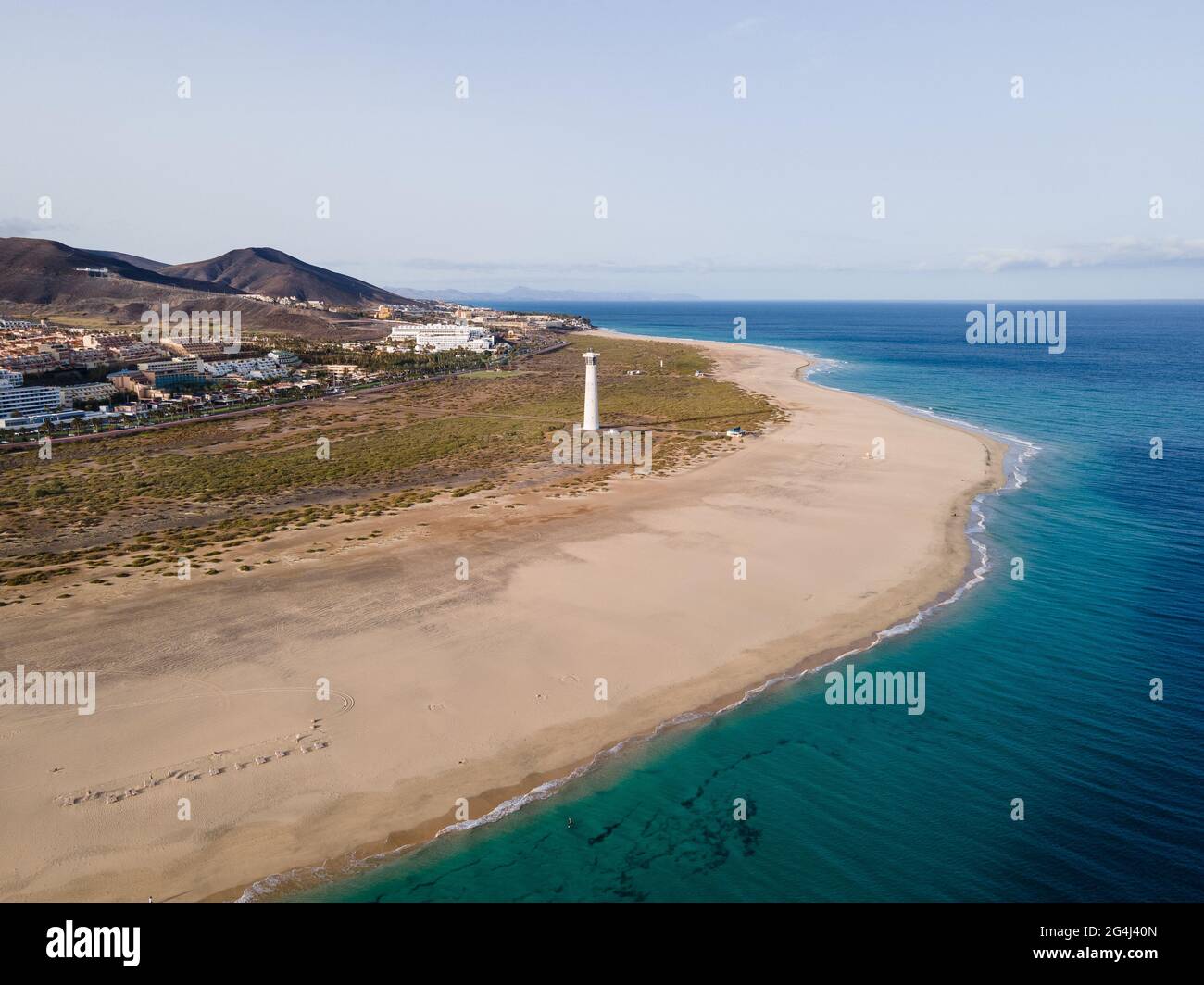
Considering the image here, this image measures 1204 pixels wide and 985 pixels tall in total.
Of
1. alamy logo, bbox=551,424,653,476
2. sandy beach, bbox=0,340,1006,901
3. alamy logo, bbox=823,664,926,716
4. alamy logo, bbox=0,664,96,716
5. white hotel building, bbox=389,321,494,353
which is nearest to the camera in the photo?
sandy beach, bbox=0,340,1006,901

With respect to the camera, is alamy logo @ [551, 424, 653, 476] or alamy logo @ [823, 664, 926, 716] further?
alamy logo @ [551, 424, 653, 476]

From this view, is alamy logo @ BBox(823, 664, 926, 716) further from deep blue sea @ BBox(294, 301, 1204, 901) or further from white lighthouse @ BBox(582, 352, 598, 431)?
white lighthouse @ BBox(582, 352, 598, 431)

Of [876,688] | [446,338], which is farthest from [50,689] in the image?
[446,338]

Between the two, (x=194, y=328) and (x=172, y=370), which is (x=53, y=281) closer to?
(x=194, y=328)

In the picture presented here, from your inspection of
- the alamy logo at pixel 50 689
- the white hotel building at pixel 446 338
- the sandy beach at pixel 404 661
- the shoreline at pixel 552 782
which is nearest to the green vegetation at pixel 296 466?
the sandy beach at pixel 404 661

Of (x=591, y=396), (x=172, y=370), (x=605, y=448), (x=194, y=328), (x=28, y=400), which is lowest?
(x=605, y=448)

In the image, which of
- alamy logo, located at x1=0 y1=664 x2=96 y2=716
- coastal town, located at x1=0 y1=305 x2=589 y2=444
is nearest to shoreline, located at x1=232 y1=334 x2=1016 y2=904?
alamy logo, located at x1=0 y1=664 x2=96 y2=716
